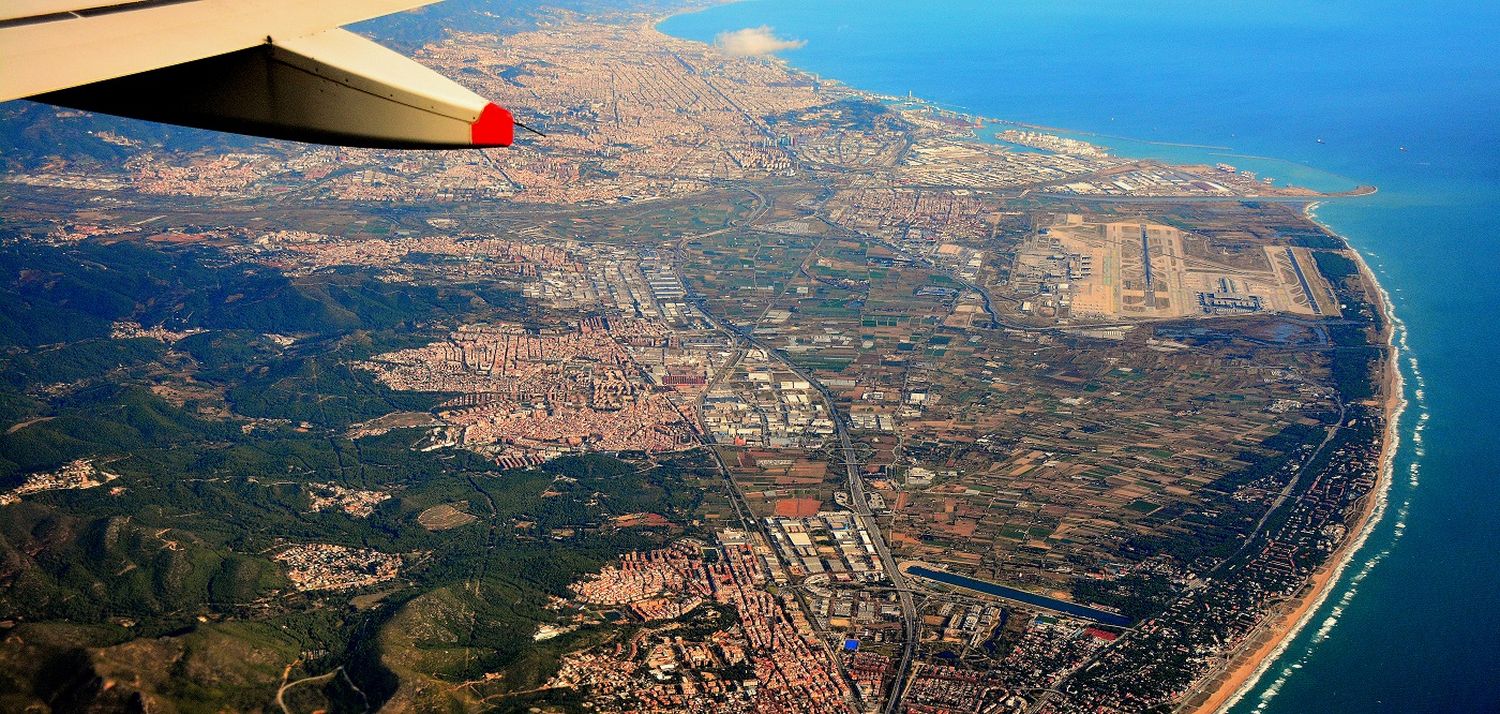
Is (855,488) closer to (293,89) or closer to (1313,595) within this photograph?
(1313,595)

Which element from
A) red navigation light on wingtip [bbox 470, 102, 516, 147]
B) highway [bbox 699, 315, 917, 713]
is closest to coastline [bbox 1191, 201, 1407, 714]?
highway [bbox 699, 315, 917, 713]

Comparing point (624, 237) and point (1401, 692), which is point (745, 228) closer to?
point (624, 237)

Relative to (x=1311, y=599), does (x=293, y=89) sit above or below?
above

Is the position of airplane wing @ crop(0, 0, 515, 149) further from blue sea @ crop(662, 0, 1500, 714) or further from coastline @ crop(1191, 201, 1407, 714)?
blue sea @ crop(662, 0, 1500, 714)

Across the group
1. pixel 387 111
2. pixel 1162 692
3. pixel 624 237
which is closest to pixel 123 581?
pixel 1162 692

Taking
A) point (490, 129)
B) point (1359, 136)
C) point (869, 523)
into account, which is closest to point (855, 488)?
point (869, 523)

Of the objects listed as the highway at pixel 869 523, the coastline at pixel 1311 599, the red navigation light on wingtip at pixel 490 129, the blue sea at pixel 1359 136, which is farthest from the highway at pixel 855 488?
the red navigation light on wingtip at pixel 490 129

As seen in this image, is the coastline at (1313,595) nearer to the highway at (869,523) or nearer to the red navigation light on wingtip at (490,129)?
the highway at (869,523)
